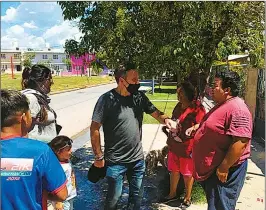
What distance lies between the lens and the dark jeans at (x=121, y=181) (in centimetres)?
312

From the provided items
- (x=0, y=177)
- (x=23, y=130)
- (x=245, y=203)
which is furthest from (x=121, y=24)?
(x=245, y=203)

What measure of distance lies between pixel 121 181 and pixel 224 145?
982 millimetres

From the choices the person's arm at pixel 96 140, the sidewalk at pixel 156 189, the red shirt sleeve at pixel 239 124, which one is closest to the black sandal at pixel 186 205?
the sidewalk at pixel 156 189

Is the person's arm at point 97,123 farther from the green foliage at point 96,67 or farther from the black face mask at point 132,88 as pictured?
the green foliage at point 96,67

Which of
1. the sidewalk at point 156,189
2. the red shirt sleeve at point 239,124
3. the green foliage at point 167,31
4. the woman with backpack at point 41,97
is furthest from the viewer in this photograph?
the sidewalk at point 156,189

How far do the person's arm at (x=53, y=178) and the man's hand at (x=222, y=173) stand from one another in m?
1.25

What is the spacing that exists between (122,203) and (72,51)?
1.86m

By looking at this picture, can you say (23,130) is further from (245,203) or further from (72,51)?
(245,203)

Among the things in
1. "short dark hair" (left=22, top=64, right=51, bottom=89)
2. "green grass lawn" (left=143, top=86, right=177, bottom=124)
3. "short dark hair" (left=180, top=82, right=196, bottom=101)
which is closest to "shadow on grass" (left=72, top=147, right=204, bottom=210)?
"short dark hair" (left=180, top=82, right=196, bottom=101)

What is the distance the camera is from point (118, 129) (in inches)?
122

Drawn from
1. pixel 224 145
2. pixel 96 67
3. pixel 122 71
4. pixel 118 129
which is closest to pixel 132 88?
pixel 122 71

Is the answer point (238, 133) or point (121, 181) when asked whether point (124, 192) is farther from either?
point (238, 133)

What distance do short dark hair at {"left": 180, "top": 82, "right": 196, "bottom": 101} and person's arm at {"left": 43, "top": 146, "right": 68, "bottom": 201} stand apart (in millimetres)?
2152

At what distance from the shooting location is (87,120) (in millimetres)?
11711
